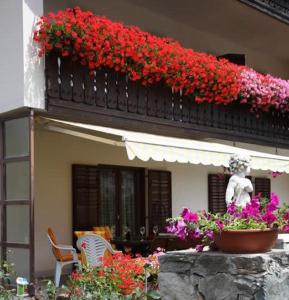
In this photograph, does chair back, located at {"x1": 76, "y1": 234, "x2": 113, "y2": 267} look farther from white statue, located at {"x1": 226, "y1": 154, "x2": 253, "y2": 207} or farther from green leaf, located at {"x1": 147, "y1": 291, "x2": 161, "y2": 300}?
green leaf, located at {"x1": 147, "y1": 291, "x2": 161, "y2": 300}

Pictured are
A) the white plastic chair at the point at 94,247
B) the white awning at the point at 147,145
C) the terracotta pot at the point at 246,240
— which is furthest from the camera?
the white plastic chair at the point at 94,247

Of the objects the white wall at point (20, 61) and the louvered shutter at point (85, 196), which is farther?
the louvered shutter at point (85, 196)

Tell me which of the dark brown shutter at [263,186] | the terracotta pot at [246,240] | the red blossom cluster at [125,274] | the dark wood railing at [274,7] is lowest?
the red blossom cluster at [125,274]

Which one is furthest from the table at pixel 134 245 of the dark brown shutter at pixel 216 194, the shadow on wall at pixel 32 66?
the dark brown shutter at pixel 216 194

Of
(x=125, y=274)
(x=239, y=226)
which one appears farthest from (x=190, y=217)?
(x=125, y=274)

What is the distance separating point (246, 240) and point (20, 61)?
440cm

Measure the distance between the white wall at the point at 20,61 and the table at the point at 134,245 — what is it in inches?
137

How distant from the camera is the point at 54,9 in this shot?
1000 cm

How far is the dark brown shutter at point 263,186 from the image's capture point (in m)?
15.9

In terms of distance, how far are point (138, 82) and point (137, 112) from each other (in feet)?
1.64

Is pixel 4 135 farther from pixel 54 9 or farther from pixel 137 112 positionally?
pixel 54 9

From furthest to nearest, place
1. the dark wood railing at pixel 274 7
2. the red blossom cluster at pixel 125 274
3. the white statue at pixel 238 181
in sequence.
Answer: the dark wood railing at pixel 274 7 < the white statue at pixel 238 181 < the red blossom cluster at pixel 125 274

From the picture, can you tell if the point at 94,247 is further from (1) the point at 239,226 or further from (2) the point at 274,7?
(2) the point at 274,7

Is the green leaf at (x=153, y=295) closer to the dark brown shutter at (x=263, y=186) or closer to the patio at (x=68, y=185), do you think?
the patio at (x=68, y=185)
